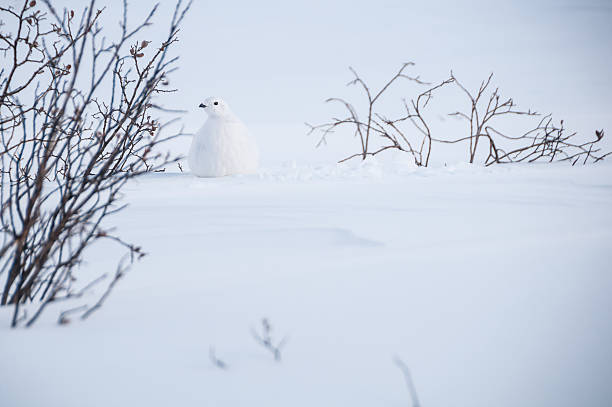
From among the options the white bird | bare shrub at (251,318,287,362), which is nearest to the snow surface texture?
bare shrub at (251,318,287,362)

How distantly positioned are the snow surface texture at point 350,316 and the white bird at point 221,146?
1.02m

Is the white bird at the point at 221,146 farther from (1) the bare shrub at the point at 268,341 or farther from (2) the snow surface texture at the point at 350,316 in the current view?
(1) the bare shrub at the point at 268,341

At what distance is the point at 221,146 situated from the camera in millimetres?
3139

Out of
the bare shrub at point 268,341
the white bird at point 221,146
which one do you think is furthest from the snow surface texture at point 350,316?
the white bird at point 221,146

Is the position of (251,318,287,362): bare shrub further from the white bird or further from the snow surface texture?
the white bird

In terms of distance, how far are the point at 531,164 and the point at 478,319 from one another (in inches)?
103

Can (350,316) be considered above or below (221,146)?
below

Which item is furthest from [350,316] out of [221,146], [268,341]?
[221,146]

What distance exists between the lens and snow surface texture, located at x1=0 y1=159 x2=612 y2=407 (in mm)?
1021

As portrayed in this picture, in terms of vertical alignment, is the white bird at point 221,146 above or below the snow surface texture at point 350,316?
above

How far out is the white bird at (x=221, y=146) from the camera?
3143mm

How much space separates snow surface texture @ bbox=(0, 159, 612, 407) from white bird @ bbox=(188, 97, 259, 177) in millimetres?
1021

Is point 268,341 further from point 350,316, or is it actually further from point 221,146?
point 221,146

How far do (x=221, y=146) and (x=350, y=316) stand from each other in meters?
2.10
